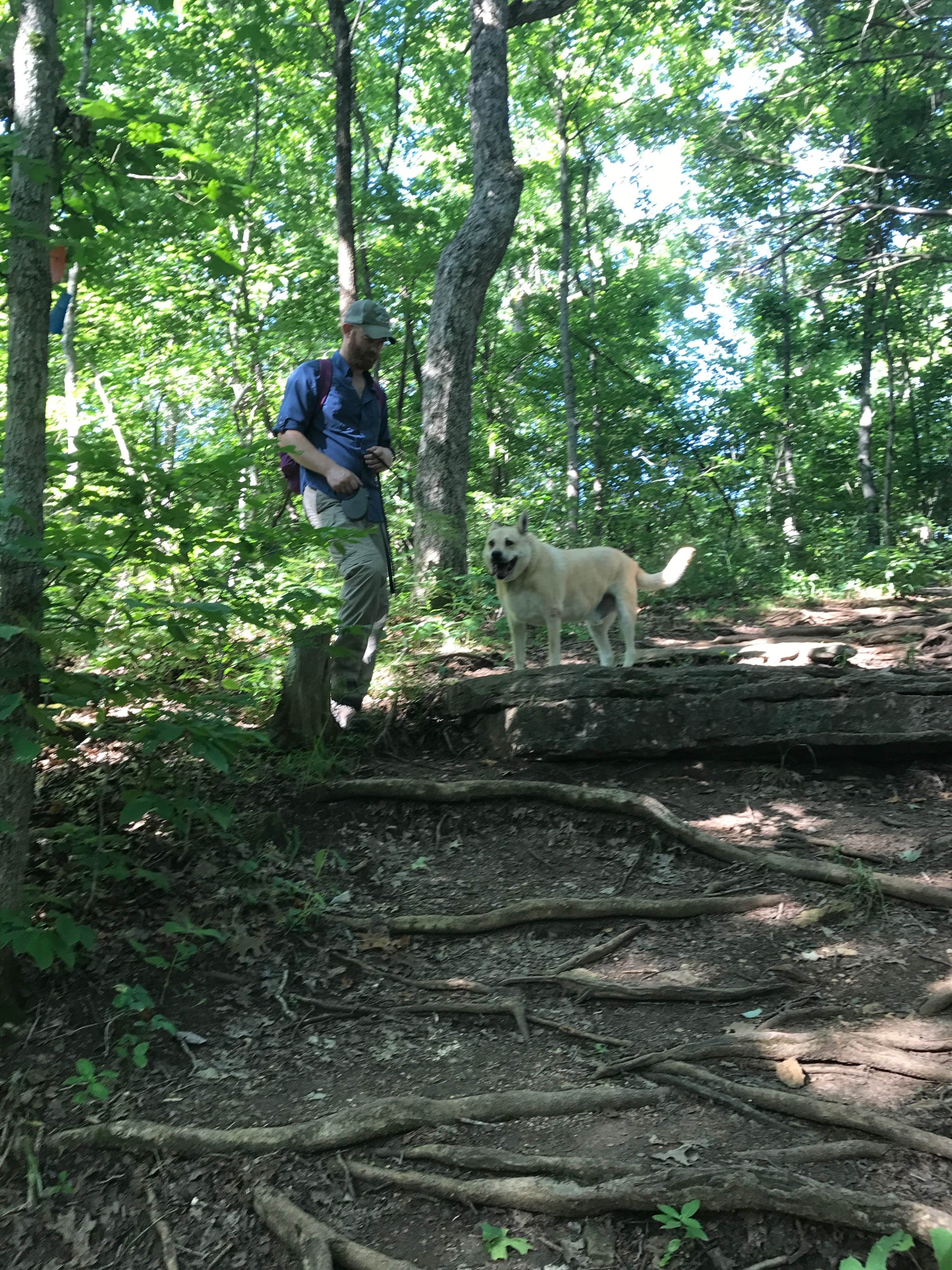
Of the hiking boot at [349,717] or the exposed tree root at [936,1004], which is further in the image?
the hiking boot at [349,717]

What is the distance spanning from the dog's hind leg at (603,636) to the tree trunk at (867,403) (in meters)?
8.45

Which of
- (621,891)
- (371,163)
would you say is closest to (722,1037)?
(621,891)

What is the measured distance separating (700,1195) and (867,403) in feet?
50.4

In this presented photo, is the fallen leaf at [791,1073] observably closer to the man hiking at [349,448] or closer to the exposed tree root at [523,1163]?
the exposed tree root at [523,1163]

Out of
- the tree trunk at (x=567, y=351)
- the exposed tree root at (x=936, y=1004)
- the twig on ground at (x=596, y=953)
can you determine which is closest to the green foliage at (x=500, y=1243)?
the twig on ground at (x=596, y=953)

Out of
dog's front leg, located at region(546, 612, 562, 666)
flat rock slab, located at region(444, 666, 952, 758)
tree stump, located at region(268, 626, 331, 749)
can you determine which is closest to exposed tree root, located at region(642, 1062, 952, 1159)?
flat rock slab, located at region(444, 666, 952, 758)

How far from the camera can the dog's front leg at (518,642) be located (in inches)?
270

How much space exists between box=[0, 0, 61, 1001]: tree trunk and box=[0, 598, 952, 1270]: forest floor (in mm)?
805

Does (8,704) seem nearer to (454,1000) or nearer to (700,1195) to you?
(454,1000)

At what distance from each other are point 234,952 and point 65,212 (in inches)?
139

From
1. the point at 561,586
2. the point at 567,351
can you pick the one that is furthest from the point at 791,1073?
the point at 567,351

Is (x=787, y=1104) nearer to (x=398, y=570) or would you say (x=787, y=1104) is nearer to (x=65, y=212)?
(x=65, y=212)

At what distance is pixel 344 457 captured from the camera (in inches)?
211

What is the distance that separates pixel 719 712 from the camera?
5598 millimetres
